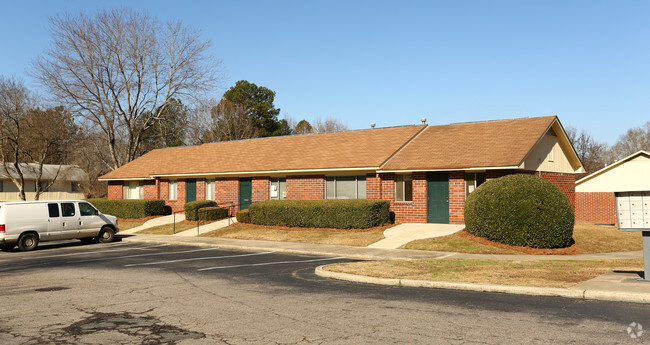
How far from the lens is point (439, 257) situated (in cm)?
1689

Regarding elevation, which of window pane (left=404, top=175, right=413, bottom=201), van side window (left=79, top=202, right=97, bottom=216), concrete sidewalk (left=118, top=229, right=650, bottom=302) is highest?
window pane (left=404, top=175, right=413, bottom=201)

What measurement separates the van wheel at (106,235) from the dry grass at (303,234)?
4.24 meters

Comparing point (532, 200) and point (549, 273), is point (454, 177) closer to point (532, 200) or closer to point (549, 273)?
point (532, 200)

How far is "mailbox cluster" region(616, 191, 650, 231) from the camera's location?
10609 millimetres

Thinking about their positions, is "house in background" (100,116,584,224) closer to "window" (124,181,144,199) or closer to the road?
"window" (124,181,144,199)

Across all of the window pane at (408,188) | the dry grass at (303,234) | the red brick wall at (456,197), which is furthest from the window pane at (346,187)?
the red brick wall at (456,197)

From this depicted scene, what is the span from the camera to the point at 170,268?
1509 cm

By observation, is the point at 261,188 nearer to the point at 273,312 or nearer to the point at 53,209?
the point at 53,209

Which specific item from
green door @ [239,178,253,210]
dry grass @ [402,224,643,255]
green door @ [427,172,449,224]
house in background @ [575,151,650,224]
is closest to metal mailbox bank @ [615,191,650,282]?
dry grass @ [402,224,643,255]

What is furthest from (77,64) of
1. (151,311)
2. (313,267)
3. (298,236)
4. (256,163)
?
(151,311)

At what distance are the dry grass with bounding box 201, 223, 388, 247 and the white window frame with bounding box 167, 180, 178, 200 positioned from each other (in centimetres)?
1069

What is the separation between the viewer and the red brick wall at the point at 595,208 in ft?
98.6

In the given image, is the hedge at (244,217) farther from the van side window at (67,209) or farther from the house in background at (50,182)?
the house in background at (50,182)

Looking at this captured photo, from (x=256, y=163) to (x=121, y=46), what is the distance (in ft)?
67.4
